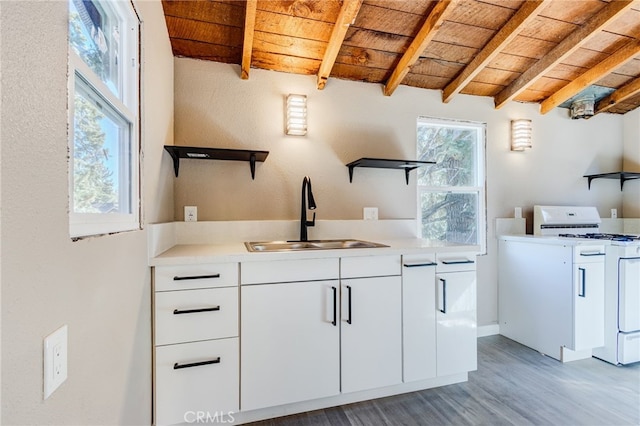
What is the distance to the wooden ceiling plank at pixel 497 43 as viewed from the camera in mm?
1936

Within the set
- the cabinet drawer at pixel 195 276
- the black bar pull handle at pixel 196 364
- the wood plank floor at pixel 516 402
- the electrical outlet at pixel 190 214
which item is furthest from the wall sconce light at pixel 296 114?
the wood plank floor at pixel 516 402

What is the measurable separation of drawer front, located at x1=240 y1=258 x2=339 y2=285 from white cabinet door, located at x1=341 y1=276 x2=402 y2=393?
14cm

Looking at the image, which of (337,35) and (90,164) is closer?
(90,164)

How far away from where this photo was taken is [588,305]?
229cm

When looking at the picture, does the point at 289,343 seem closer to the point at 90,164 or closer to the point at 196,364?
the point at 196,364

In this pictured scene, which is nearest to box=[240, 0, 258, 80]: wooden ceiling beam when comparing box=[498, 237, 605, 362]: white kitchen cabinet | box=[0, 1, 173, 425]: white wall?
box=[0, 1, 173, 425]: white wall

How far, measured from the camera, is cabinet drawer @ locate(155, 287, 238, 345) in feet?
4.78

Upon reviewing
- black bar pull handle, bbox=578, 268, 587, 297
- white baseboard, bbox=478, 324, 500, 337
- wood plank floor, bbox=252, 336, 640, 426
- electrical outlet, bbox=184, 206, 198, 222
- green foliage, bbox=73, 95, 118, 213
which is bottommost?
wood plank floor, bbox=252, 336, 640, 426

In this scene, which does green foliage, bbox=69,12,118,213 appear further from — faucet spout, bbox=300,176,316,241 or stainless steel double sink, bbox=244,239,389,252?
faucet spout, bbox=300,176,316,241

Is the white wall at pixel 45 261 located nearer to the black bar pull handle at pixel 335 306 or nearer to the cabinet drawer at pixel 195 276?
the cabinet drawer at pixel 195 276

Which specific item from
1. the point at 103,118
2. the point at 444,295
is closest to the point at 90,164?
the point at 103,118

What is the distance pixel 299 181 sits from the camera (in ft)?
7.75

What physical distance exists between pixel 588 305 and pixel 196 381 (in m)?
2.77

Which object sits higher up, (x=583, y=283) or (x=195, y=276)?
(x=195, y=276)
